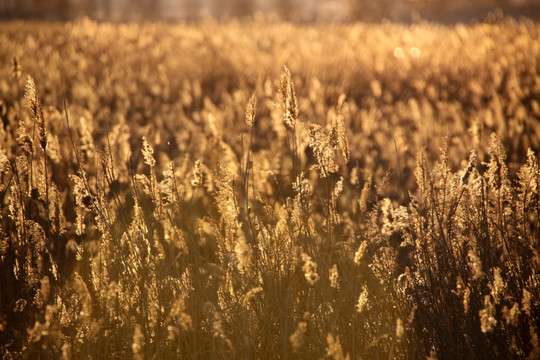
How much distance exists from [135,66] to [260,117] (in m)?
3.71

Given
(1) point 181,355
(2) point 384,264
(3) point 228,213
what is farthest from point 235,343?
(2) point 384,264

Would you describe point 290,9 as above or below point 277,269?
above

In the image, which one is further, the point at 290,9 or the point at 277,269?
the point at 290,9

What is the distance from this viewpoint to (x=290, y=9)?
177 feet

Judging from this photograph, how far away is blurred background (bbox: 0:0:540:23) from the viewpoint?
38.6 meters

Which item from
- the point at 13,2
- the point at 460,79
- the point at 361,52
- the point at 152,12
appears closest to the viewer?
the point at 460,79

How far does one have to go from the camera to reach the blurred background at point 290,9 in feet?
127

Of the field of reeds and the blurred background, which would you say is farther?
the blurred background

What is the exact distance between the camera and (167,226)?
212cm

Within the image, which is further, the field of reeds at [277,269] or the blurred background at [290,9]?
the blurred background at [290,9]

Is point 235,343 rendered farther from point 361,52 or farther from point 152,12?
point 152,12

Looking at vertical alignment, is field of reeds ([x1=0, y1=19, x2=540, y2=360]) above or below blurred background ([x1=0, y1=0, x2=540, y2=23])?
below

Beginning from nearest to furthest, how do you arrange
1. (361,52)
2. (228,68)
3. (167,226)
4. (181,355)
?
(181,355) → (167,226) → (228,68) → (361,52)

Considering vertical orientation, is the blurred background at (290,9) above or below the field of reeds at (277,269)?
above
